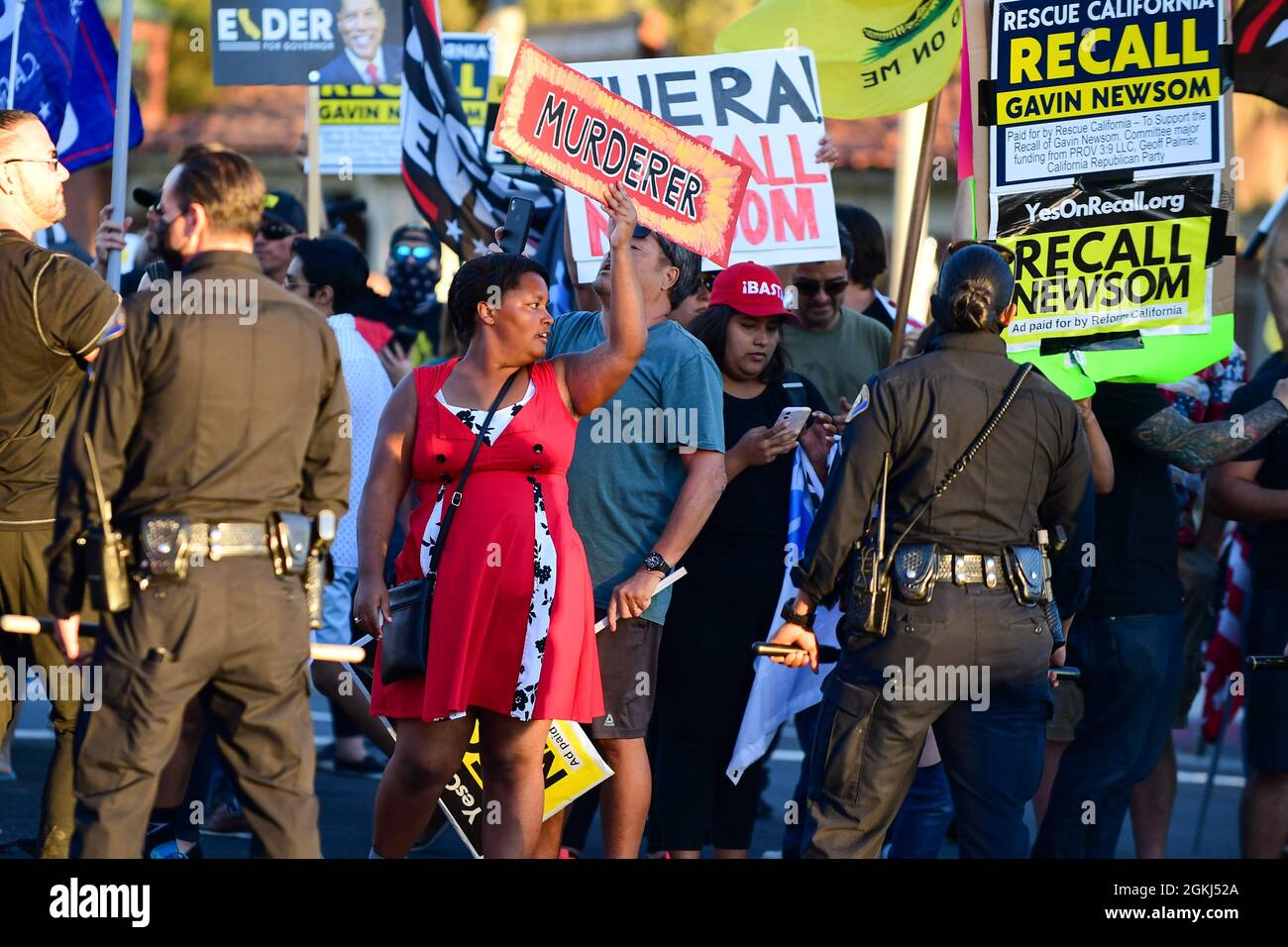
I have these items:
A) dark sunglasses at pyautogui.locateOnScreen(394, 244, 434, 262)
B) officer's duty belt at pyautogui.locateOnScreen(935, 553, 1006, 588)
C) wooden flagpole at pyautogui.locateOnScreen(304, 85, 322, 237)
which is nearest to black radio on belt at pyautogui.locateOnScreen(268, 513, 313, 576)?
officer's duty belt at pyautogui.locateOnScreen(935, 553, 1006, 588)

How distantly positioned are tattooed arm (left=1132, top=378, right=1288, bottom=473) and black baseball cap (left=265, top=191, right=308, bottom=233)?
4.23 metres

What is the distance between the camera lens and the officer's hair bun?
551cm

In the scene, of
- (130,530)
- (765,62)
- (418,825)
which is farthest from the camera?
(765,62)

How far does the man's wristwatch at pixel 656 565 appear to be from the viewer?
6.29 metres

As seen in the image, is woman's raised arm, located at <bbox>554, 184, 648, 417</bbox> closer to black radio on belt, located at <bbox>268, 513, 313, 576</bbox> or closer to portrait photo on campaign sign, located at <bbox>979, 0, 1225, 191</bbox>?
black radio on belt, located at <bbox>268, 513, 313, 576</bbox>

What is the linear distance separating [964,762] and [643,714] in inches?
49.2

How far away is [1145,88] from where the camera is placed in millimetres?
6578

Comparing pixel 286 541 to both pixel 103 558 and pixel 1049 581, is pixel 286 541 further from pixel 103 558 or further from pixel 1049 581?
pixel 1049 581

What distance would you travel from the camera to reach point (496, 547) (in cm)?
565

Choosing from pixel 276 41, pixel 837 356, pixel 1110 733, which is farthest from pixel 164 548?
pixel 276 41

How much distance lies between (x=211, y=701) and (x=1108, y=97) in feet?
12.1

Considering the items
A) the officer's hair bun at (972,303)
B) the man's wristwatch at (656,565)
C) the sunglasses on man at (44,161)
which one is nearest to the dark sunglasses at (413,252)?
the sunglasses on man at (44,161)
